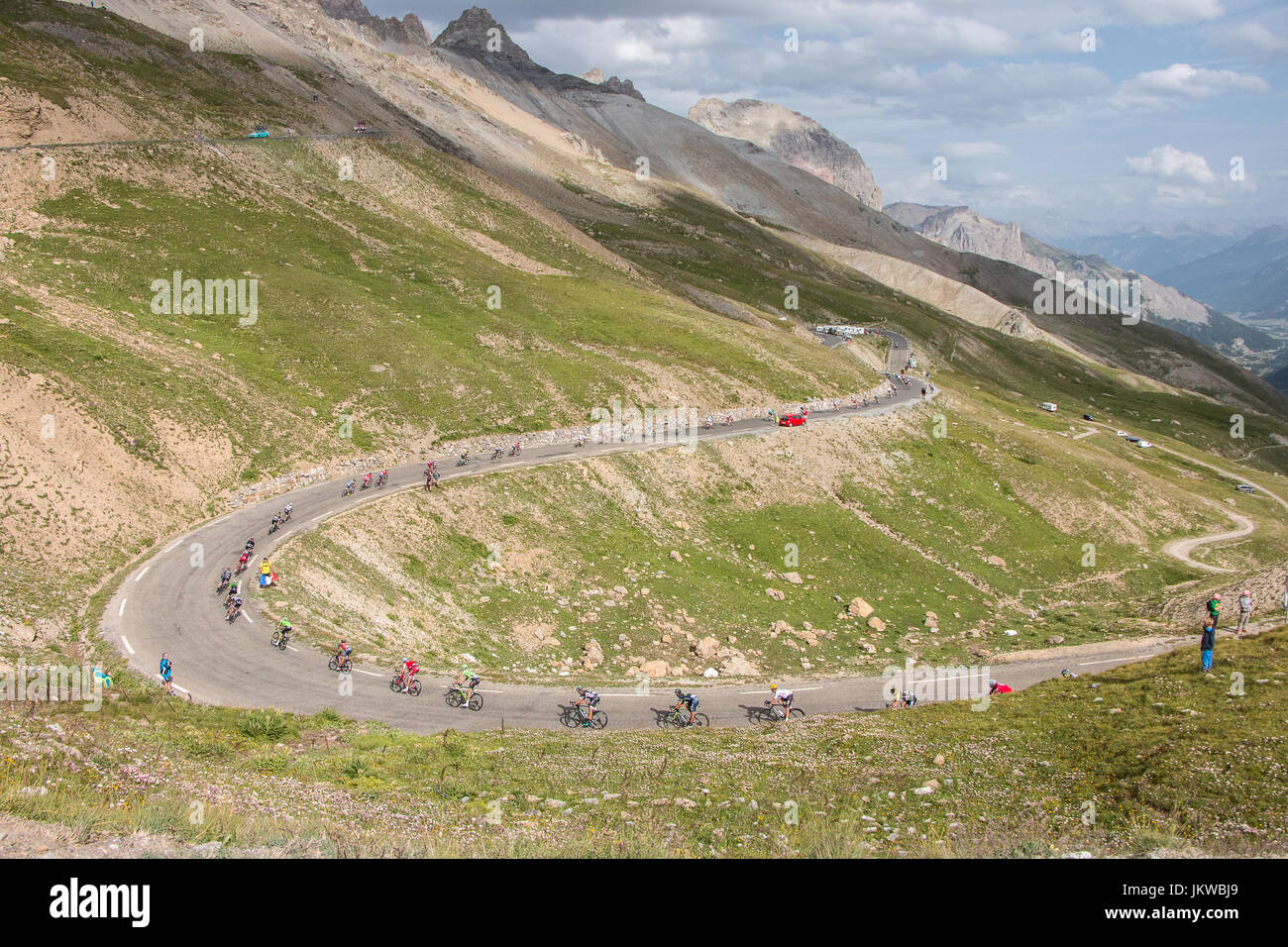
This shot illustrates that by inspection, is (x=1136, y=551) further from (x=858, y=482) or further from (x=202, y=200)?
(x=202, y=200)

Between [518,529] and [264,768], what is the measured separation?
31138 millimetres

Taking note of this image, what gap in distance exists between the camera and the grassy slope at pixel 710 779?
58.2ft

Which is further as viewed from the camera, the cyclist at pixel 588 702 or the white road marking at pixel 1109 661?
the white road marking at pixel 1109 661

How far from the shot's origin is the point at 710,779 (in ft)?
83.6

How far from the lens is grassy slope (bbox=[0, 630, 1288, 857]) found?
17.8m
